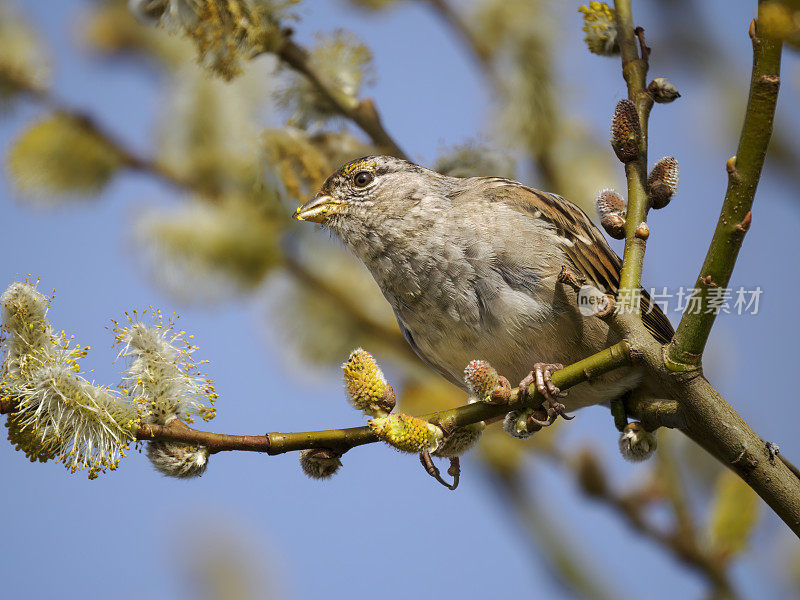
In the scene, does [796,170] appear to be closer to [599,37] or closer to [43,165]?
[599,37]

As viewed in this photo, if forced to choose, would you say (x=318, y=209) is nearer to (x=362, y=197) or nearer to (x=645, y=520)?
(x=362, y=197)

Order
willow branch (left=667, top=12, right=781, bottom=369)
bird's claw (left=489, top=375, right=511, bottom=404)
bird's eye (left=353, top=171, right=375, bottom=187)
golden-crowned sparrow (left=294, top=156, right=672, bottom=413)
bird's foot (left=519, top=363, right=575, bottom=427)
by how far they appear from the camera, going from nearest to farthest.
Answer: willow branch (left=667, top=12, right=781, bottom=369) < bird's claw (left=489, top=375, right=511, bottom=404) < bird's foot (left=519, top=363, right=575, bottom=427) < golden-crowned sparrow (left=294, top=156, right=672, bottom=413) < bird's eye (left=353, top=171, right=375, bottom=187)

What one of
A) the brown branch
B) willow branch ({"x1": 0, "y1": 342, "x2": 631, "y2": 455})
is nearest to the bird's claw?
willow branch ({"x1": 0, "y1": 342, "x2": 631, "y2": 455})

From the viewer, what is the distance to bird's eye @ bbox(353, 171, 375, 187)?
3488 millimetres

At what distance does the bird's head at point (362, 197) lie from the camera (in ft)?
11.2

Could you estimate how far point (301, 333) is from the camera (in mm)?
3854

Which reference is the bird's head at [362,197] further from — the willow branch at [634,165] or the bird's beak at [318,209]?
the willow branch at [634,165]

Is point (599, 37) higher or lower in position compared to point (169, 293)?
higher

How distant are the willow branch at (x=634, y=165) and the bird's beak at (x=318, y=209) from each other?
Result: 1.29m

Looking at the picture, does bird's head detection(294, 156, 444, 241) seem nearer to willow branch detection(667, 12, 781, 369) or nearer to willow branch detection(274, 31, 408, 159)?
willow branch detection(274, 31, 408, 159)

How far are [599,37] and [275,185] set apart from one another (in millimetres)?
1479

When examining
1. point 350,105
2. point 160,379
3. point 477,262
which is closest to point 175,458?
point 160,379

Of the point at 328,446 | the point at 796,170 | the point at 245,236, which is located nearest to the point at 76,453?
the point at 328,446

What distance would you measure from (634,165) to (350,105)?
4.55 feet
